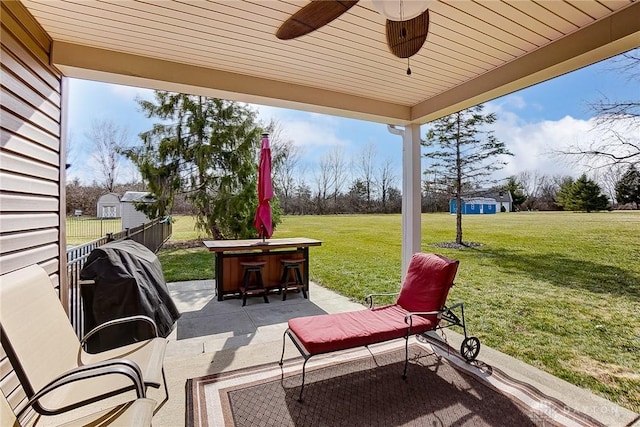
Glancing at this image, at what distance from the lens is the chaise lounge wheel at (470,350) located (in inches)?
114

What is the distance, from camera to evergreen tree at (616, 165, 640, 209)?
4.22m

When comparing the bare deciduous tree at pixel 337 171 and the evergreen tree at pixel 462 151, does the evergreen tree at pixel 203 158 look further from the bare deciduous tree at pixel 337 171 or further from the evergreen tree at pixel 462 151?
the evergreen tree at pixel 462 151

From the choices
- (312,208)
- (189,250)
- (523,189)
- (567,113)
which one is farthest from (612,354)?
(189,250)

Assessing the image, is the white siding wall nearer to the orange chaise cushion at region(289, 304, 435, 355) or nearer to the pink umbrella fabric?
the orange chaise cushion at region(289, 304, 435, 355)

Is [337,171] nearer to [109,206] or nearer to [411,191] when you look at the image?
[411,191]

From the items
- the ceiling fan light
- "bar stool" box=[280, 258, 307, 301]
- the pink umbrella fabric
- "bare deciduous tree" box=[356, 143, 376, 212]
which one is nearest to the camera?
the ceiling fan light

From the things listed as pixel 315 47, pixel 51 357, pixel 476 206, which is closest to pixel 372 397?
pixel 51 357

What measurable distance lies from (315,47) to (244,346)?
2968 mm

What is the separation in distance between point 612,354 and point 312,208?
304 inches

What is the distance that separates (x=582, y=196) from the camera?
4.88 metres

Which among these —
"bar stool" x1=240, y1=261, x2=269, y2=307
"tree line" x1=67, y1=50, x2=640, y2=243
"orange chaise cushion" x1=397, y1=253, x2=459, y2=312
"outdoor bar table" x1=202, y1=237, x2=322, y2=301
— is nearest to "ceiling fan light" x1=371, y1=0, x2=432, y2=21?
"orange chaise cushion" x1=397, y1=253, x2=459, y2=312

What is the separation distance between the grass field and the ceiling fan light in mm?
3218

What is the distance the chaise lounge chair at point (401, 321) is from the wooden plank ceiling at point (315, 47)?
1.92 m

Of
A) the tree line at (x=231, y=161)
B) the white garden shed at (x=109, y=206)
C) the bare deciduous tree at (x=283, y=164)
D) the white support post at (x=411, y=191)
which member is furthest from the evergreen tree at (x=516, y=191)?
the white garden shed at (x=109, y=206)
